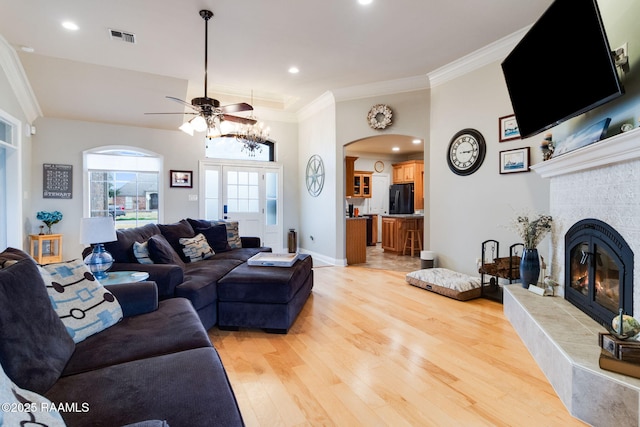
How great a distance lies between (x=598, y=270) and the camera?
2303mm

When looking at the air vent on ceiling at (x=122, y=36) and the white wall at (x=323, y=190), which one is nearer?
the air vent on ceiling at (x=122, y=36)

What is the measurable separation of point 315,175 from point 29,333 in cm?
543

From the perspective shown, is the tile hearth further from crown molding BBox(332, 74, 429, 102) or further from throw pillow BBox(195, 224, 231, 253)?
crown molding BBox(332, 74, 429, 102)

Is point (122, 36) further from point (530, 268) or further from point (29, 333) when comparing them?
point (530, 268)

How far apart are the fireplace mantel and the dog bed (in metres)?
1.55

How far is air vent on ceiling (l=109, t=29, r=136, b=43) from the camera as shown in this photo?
3701 mm

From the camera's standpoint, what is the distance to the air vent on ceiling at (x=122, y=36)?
12.1 feet

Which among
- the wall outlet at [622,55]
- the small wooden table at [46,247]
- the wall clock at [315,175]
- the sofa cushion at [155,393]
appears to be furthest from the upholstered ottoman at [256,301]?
the small wooden table at [46,247]

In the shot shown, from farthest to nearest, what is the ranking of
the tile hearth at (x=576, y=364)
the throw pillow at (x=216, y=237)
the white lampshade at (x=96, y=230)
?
the throw pillow at (x=216, y=237)
the white lampshade at (x=96, y=230)
the tile hearth at (x=576, y=364)

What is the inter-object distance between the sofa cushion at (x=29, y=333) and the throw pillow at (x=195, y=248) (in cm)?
225

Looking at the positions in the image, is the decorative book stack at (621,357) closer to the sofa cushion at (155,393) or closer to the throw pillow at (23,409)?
the sofa cushion at (155,393)

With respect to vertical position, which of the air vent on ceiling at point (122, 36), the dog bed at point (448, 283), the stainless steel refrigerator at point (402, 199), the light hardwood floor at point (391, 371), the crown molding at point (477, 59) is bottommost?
the light hardwood floor at point (391, 371)

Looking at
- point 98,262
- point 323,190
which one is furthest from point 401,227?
point 98,262

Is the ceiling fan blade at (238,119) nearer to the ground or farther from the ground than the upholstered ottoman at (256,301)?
farther from the ground
